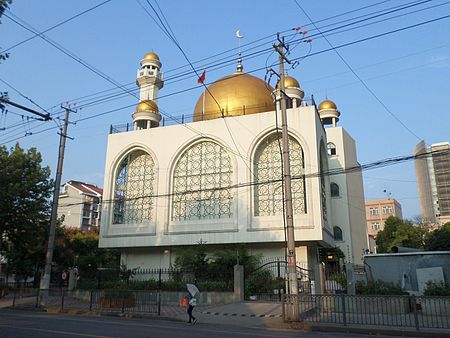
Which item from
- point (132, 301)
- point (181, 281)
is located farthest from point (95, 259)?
point (132, 301)

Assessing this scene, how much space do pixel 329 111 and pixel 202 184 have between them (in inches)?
747

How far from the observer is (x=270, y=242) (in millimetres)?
28219

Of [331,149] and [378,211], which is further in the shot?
[378,211]

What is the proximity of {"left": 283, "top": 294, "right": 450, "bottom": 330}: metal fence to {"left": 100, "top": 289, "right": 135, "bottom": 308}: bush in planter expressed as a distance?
7.89m

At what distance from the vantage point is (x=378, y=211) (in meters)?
81.9

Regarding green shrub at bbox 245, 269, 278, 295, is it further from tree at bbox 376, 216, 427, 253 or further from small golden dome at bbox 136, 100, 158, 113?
tree at bbox 376, 216, 427, 253

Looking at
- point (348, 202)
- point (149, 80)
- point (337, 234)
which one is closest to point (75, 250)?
point (149, 80)

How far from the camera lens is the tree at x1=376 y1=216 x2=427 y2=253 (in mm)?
44719

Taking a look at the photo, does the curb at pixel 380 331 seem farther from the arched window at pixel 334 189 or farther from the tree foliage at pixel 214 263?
the arched window at pixel 334 189

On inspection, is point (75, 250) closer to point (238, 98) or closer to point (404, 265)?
point (238, 98)

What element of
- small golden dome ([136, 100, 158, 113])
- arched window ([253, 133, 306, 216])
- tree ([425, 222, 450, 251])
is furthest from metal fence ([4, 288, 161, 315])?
tree ([425, 222, 450, 251])

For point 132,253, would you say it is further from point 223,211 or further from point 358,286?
point 358,286

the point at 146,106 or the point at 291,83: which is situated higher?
the point at 291,83

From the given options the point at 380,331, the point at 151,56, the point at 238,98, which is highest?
the point at 151,56
